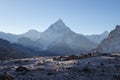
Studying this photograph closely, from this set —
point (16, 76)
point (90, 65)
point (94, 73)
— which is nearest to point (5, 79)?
point (16, 76)

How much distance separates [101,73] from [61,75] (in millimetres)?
4462

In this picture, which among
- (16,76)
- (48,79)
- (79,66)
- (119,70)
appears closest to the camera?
(48,79)

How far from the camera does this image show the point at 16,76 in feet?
88.5

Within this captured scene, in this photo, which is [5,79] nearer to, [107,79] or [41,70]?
[41,70]

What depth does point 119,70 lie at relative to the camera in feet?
96.4

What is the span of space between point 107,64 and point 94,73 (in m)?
5.14

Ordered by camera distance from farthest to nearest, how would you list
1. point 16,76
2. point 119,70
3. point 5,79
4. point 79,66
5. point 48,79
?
1. point 79,66
2. point 119,70
3. point 16,76
4. point 48,79
5. point 5,79

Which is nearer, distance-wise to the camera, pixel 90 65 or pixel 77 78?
pixel 77 78

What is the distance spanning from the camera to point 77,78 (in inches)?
1006

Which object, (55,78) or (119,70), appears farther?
(119,70)

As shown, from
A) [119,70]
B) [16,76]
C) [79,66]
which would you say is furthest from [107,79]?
[16,76]

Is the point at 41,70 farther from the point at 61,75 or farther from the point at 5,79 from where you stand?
the point at 5,79

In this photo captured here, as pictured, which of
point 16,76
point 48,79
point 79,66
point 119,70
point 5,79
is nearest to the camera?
point 5,79

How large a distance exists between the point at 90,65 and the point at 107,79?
6617 millimetres
